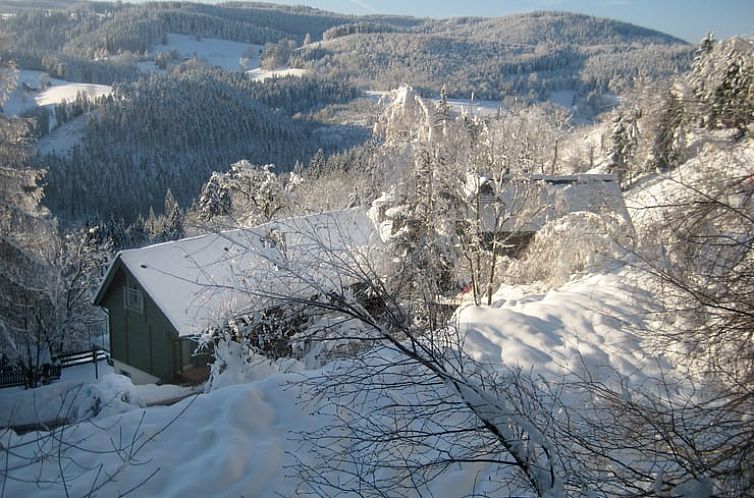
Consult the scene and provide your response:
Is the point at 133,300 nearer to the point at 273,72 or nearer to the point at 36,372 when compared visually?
the point at 36,372

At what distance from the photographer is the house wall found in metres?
17.1

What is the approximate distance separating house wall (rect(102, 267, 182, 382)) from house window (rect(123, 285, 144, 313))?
10cm

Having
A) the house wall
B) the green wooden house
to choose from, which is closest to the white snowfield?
the green wooden house

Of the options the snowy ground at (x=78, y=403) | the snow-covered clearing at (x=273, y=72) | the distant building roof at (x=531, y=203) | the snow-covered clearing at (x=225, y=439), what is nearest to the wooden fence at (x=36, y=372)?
the snowy ground at (x=78, y=403)

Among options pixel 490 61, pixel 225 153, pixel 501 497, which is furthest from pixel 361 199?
pixel 490 61

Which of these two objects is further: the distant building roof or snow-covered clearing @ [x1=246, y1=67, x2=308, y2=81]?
snow-covered clearing @ [x1=246, y1=67, x2=308, y2=81]

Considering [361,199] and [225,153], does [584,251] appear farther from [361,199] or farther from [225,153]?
[225,153]

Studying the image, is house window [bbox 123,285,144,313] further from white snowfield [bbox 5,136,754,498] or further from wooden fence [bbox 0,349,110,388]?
white snowfield [bbox 5,136,754,498]

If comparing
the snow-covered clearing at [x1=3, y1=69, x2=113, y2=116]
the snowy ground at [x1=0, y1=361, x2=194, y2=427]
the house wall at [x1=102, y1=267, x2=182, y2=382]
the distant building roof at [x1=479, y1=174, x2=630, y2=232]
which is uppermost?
the distant building roof at [x1=479, y1=174, x2=630, y2=232]

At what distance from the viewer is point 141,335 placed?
59.7 feet

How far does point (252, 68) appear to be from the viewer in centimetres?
19638

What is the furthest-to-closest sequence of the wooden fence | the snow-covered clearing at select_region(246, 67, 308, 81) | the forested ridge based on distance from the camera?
the snow-covered clearing at select_region(246, 67, 308, 81), the forested ridge, the wooden fence

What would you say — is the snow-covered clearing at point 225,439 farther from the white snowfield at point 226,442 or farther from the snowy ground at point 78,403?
the snowy ground at point 78,403

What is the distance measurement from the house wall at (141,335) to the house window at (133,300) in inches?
4.0
